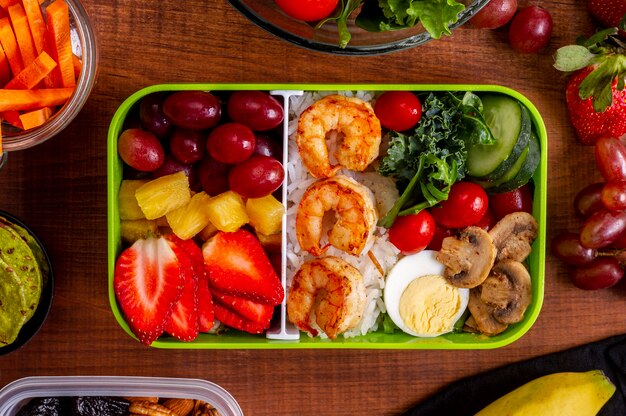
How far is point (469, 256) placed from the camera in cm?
160

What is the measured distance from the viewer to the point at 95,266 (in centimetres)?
164

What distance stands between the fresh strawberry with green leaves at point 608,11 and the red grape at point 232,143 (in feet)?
2.55

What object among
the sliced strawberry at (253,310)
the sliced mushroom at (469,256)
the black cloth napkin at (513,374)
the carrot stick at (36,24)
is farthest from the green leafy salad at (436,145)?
the carrot stick at (36,24)

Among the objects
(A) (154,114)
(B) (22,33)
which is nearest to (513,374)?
(A) (154,114)

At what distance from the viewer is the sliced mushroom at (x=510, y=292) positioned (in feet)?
5.21

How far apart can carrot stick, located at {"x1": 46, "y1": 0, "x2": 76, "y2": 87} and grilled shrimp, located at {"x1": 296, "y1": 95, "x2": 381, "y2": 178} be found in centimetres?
48

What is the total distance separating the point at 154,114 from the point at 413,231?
23.7 inches

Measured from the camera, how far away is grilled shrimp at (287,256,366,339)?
1531 millimetres

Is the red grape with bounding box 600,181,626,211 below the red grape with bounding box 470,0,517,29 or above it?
below

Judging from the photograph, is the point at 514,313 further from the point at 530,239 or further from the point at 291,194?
the point at 291,194

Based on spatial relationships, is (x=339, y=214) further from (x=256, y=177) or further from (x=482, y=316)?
(x=482, y=316)

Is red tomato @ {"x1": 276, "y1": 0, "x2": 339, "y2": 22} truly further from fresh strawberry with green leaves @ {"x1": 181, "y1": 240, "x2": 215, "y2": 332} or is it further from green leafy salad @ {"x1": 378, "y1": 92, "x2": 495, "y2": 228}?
fresh strawberry with green leaves @ {"x1": 181, "y1": 240, "x2": 215, "y2": 332}

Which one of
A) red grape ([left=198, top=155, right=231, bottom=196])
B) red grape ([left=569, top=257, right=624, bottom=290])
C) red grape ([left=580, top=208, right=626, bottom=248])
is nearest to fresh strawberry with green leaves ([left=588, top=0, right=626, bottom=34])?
red grape ([left=580, top=208, right=626, bottom=248])

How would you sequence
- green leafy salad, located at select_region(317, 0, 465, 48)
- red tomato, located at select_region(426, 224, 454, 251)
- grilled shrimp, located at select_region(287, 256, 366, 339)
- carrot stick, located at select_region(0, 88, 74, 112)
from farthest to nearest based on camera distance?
red tomato, located at select_region(426, 224, 454, 251) → grilled shrimp, located at select_region(287, 256, 366, 339) → carrot stick, located at select_region(0, 88, 74, 112) → green leafy salad, located at select_region(317, 0, 465, 48)
